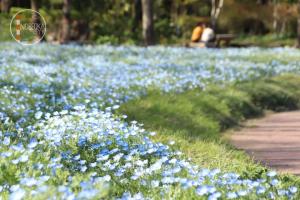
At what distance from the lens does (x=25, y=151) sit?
4.17 metres

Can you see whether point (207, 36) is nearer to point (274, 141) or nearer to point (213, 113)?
point (213, 113)

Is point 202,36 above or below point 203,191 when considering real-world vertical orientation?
below

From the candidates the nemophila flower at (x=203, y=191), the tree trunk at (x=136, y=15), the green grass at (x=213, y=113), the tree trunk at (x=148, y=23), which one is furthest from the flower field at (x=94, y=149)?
the tree trunk at (x=136, y=15)

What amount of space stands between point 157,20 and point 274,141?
2671 centimetres

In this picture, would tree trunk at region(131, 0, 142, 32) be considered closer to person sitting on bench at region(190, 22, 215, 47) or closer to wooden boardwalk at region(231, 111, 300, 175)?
person sitting on bench at region(190, 22, 215, 47)

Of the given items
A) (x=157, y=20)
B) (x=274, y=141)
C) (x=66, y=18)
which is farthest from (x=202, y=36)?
(x=274, y=141)

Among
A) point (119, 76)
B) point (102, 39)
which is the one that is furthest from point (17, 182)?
point (102, 39)

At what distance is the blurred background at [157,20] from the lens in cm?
2580

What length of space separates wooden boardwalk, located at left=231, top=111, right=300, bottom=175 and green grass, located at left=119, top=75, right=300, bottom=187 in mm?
218

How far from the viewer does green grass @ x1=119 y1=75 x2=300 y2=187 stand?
18.1ft

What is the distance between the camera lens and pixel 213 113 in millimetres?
8414

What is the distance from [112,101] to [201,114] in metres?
1.20

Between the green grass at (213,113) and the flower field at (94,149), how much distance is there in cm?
23

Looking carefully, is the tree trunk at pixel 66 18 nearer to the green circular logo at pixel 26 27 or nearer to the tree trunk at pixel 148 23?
the green circular logo at pixel 26 27
